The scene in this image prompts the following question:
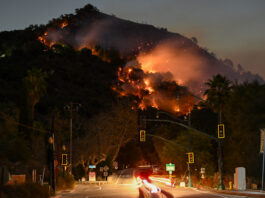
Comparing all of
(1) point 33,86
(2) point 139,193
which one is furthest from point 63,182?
(1) point 33,86

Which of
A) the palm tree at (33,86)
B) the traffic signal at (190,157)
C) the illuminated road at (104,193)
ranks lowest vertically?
the illuminated road at (104,193)

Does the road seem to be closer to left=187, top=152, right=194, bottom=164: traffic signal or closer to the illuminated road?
the illuminated road

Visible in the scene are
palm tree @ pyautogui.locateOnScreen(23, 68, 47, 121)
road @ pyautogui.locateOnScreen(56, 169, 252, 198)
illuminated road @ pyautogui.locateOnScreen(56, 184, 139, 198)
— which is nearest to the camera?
road @ pyautogui.locateOnScreen(56, 169, 252, 198)

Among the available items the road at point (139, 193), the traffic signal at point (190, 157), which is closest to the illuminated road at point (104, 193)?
the road at point (139, 193)

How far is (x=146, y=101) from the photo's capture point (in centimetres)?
18212

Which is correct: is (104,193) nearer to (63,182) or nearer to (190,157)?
(63,182)

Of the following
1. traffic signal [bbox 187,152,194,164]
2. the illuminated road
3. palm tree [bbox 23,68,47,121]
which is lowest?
the illuminated road

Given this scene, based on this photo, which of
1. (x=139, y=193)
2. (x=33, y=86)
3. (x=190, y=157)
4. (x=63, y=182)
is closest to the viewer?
(x=139, y=193)

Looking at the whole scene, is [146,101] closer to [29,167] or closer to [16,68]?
[16,68]

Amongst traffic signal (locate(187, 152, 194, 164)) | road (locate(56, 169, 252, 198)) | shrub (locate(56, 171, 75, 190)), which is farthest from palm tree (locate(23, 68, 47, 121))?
traffic signal (locate(187, 152, 194, 164))

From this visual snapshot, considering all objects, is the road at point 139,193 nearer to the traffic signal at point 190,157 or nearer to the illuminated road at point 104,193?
the illuminated road at point 104,193

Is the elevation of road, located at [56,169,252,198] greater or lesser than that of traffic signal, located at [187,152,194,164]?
lesser

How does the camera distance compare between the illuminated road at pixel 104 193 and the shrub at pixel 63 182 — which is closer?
the illuminated road at pixel 104 193

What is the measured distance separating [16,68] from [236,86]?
109168mm
